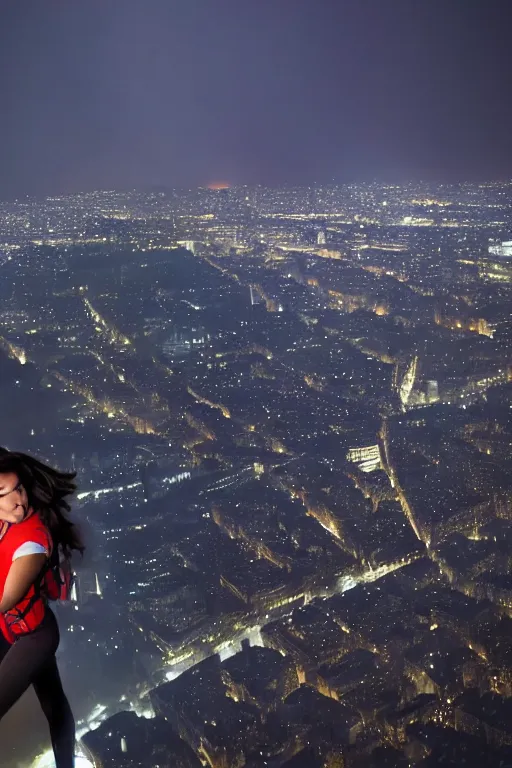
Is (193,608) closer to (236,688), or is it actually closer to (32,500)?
(236,688)

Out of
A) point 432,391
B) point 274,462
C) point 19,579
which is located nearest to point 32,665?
point 19,579

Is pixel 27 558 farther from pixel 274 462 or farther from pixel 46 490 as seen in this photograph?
pixel 274 462

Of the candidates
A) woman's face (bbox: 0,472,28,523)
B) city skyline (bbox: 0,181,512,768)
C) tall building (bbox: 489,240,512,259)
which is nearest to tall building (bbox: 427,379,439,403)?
city skyline (bbox: 0,181,512,768)

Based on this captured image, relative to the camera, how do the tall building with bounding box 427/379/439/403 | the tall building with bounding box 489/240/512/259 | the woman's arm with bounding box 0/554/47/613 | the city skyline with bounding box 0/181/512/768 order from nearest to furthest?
the woman's arm with bounding box 0/554/47/613
the city skyline with bounding box 0/181/512/768
the tall building with bounding box 427/379/439/403
the tall building with bounding box 489/240/512/259

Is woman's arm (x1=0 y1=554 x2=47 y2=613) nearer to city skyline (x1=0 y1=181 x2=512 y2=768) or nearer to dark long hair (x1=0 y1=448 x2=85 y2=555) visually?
dark long hair (x1=0 y1=448 x2=85 y2=555)

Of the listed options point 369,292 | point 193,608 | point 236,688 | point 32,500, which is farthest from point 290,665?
point 369,292
